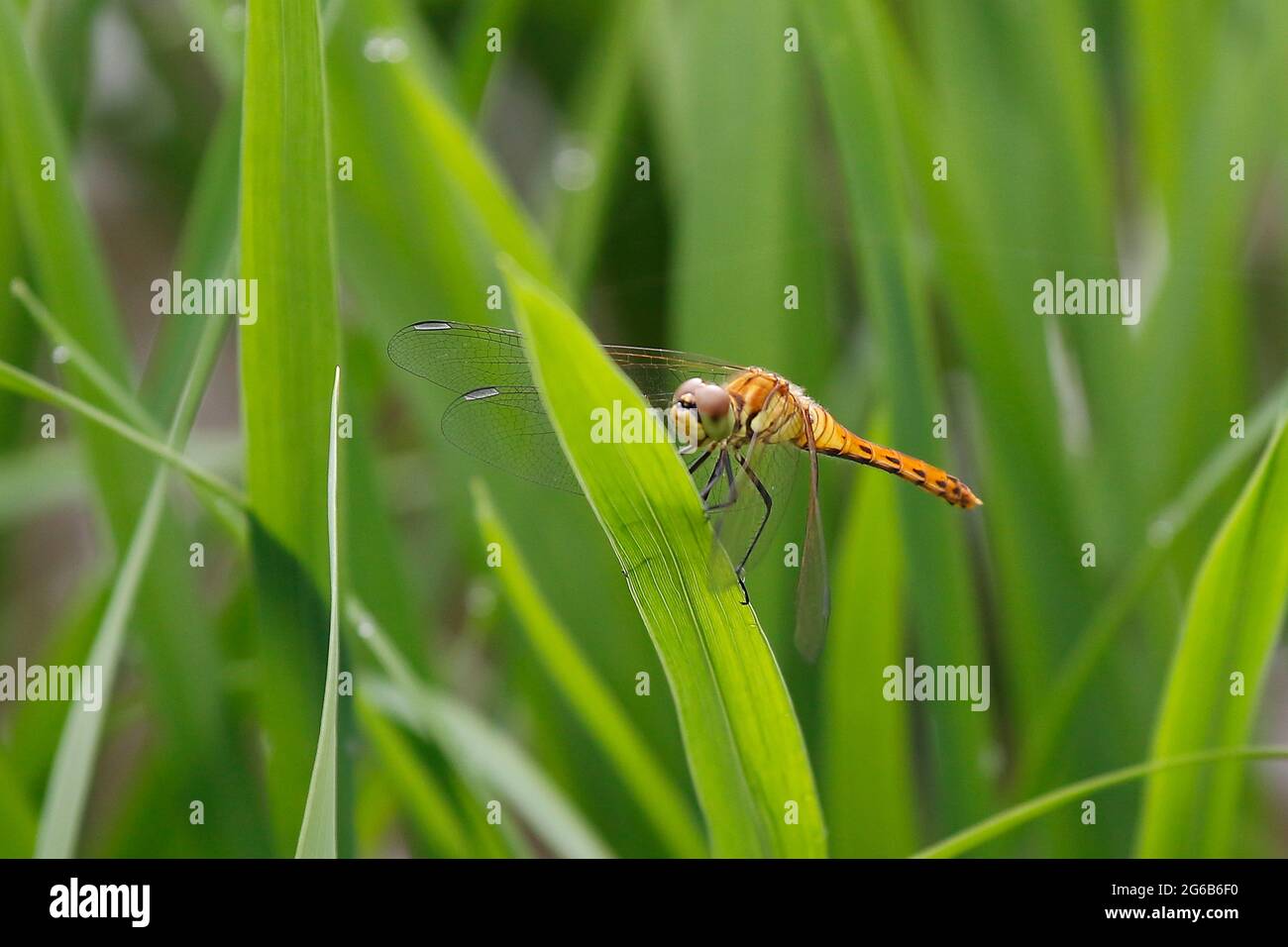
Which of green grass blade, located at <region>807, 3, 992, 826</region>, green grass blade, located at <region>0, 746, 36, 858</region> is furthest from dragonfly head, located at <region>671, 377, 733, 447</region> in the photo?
green grass blade, located at <region>0, 746, 36, 858</region>

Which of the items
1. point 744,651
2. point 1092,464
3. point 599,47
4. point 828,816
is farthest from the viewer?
point 599,47

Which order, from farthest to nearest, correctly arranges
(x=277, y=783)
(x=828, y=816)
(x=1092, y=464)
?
(x=1092, y=464), (x=828, y=816), (x=277, y=783)

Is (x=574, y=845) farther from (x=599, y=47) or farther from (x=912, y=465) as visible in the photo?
(x=599, y=47)

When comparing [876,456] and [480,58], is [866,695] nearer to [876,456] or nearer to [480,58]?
[876,456]

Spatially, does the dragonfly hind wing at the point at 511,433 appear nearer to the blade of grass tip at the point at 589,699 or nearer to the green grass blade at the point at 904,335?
the blade of grass tip at the point at 589,699

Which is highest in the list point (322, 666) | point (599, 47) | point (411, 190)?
point (599, 47)

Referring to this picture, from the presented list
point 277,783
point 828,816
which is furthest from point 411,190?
point 828,816
